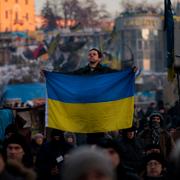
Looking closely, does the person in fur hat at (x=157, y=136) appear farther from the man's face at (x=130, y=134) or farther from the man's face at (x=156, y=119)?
the man's face at (x=130, y=134)

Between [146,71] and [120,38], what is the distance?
435 centimetres

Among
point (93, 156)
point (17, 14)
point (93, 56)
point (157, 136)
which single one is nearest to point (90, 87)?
point (93, 56)

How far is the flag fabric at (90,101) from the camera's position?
35.3ft

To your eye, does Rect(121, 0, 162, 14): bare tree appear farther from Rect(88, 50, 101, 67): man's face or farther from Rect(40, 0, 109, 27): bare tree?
Rect(88, 50, 101, 67): man's face

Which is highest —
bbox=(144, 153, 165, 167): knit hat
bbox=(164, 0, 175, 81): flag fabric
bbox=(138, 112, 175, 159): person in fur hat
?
bbox=(164, 0, 175, 81): flag fabric

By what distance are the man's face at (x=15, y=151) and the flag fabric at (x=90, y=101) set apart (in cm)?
267

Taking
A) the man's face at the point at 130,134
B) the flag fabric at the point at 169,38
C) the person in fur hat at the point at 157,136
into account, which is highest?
the flag fabric at the point at 169,38

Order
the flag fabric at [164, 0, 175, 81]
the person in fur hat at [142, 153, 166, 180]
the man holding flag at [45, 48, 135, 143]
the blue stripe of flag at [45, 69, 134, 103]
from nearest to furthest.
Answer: the person in fur hat at [142, 153, 166, 180] < the man holding flag at [45, 48, 135, 143] < the blue stripe of flag at [45, 69, 134, 103] < the flag fabric at [164, 0, 175, 81]

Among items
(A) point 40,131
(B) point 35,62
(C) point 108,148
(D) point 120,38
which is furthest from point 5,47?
(C) point 108,148

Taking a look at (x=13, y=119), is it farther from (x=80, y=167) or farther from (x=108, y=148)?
(x=80, y=167)

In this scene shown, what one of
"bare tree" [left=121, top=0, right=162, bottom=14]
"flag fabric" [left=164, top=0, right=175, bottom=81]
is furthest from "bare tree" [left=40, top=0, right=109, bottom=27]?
"flag fabric" [left=164, top=0, right=175, bottom=81]

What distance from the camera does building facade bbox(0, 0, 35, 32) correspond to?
142800 millimetres

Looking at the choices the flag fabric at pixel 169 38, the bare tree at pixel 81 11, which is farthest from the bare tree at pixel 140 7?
the flag fabric at pixel 169 38

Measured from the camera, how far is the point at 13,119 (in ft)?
41.3
